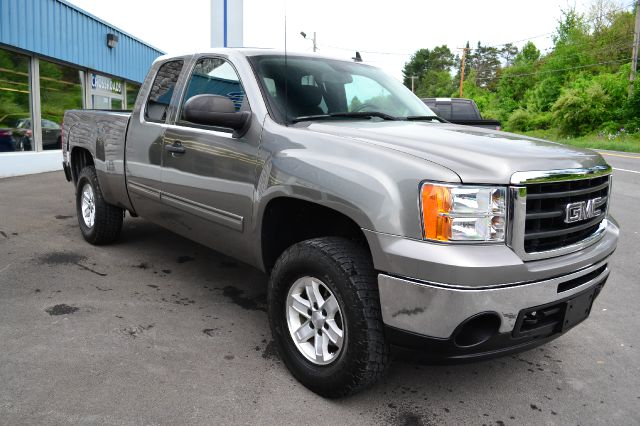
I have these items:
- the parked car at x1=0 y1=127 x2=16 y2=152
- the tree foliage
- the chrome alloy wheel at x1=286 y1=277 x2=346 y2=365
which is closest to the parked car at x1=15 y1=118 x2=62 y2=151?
the parked car at x1=0 y1=127 x2=16 y2=152

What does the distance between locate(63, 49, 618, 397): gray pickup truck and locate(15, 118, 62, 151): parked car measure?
9.20 meters

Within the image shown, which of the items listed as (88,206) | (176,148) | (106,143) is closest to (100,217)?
(88,206)

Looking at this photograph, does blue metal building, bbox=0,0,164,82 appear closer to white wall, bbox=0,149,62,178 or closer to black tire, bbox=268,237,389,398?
white wall, bbox=0,149,62,178

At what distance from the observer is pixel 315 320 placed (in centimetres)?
283

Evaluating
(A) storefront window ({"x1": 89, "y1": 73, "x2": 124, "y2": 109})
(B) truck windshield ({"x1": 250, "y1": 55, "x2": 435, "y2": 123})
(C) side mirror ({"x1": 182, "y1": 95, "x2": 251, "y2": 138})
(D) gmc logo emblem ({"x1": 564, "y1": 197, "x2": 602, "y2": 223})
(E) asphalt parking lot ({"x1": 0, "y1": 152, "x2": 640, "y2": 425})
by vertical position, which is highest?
(A) storefront window ({"x1": 89, "y1": 73, "x2": 124, "y2": 109})

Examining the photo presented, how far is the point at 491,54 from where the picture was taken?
95.8m

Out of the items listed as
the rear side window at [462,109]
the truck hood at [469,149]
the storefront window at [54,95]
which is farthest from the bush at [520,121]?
the truck hood at [469,149]

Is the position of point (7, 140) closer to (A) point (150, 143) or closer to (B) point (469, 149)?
(A) point (150, 143)

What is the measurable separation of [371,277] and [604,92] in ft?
123

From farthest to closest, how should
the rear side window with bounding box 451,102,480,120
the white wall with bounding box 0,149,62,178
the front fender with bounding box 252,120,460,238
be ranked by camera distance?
the rear side window with bounding box 451,102,480,120
the white wall with bounding box 0,149,62,178
the front fender with bounding box 252,120,460,238

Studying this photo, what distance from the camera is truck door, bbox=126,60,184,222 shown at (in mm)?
4250

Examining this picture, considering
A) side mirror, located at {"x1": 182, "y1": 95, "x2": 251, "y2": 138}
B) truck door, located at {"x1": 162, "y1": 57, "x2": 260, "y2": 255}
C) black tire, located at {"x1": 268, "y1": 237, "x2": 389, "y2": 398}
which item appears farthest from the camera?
truck door, located at {"x1": 162, "y1": 57, "x2": 260, "y2": 255}

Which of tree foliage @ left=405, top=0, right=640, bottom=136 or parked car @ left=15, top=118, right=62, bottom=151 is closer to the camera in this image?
parked car @ left=15, top=118, right=62, bottom=151

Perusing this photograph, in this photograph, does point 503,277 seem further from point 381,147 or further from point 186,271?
point 186,271
